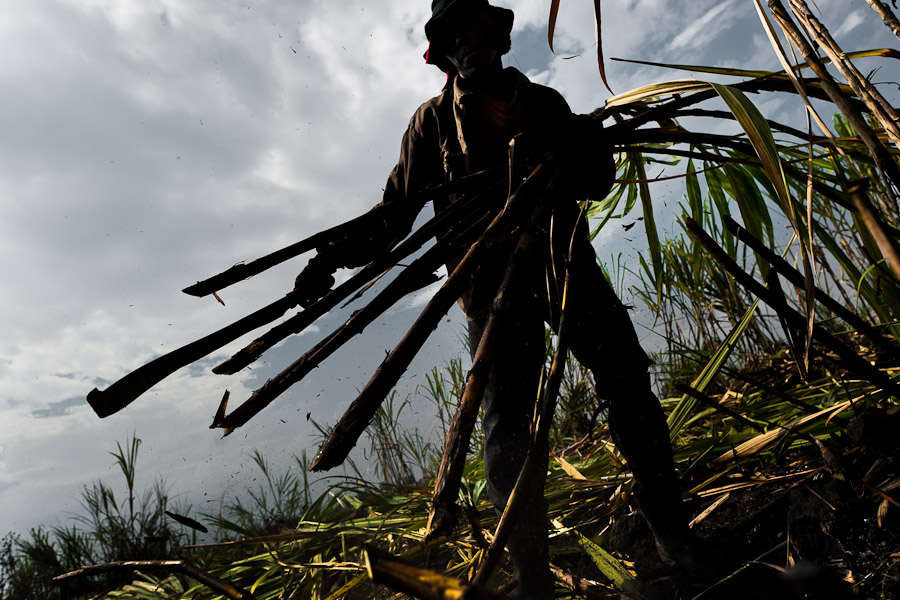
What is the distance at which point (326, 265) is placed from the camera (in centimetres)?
114

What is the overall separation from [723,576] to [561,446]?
176cm

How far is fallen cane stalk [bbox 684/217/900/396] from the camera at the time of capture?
75cm

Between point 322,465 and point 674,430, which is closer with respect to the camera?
point 322,465

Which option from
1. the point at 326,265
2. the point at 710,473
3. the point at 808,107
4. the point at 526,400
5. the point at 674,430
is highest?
the point at 326,265

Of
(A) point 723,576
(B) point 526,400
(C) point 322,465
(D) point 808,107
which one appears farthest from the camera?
(B) point 526,400

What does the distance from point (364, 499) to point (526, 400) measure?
3.77 ft

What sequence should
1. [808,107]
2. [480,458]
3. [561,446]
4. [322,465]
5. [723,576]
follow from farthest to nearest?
[561,446], [480,458], [723,576], [808,107], [322,465]

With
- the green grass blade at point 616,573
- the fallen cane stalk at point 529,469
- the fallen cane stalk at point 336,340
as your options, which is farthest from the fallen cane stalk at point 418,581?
the green grass blade at point 616,573

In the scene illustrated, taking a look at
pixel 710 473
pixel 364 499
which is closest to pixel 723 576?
pixel 710 473

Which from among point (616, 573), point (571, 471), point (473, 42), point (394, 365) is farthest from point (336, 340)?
point (571, 471)

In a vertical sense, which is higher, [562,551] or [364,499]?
[364,499]

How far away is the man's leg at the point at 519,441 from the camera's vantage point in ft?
4.15

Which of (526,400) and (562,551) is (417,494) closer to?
(562,551)

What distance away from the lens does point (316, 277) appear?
44.7 inches
